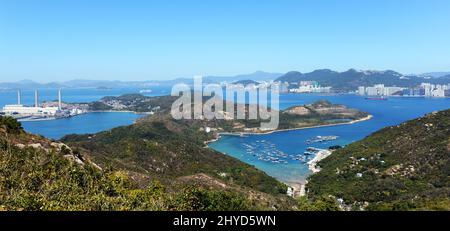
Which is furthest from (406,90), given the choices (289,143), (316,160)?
(316,160)

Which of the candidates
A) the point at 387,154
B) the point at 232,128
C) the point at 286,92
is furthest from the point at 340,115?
the point at 286,92

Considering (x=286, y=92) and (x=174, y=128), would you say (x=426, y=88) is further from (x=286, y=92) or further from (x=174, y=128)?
(x=174, y=128)

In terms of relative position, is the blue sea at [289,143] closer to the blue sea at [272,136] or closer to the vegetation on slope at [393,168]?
the blue sea at [272,136]

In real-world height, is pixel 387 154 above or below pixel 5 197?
below

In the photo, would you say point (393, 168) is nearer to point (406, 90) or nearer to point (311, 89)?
point (406, 90)

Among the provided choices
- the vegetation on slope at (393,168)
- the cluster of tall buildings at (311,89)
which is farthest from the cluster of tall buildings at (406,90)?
the vegetation on slope at (393,168)

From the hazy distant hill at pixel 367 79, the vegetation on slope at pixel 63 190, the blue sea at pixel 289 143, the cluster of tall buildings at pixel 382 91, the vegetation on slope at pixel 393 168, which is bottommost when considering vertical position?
the blue sea at pixel 289 143

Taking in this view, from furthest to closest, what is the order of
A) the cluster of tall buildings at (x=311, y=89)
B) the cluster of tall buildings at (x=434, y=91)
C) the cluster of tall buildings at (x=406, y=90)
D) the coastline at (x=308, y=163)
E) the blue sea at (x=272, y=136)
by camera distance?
the cluster of tall buildings at (x=311, y=89) → the cluster of tall buildings at (x=406, y=90) → the cluster of tall buildings at (x=434, y=91) → the blue sea at (x=272, y=136) → the coastline at (x=308, y=163)
